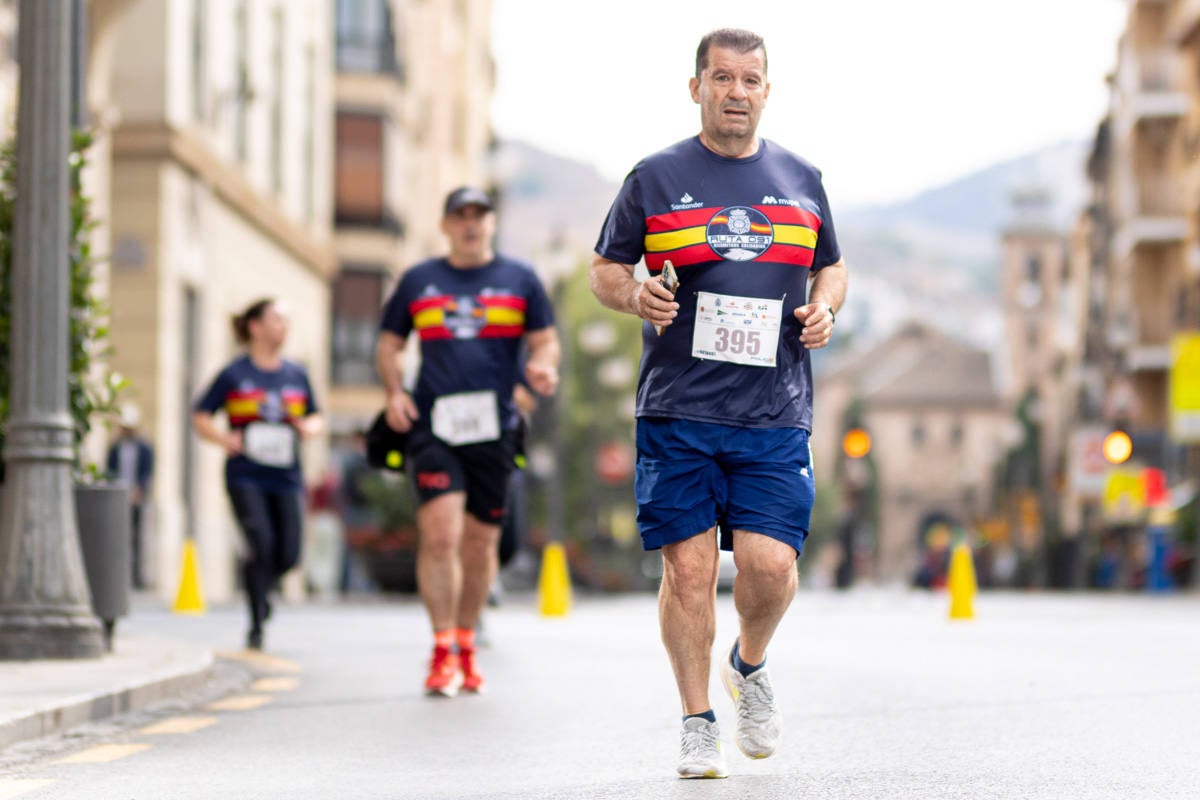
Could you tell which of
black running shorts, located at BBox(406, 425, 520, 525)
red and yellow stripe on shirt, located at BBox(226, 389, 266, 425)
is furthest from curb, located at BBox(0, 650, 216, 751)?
red and yellow stripe on shirt, located at BBox(226, 389, 266, 425)

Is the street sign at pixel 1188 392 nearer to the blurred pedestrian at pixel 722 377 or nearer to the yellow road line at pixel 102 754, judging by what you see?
the yellow road line at pixel 102 754

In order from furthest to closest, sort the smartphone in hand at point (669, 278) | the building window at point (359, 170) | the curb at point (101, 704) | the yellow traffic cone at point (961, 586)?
the building window at point (359, 170)
the yellow traffic cone at point (961, 586)
the curb at point (101, 704)
the smartphone in hand at point (669, 278)

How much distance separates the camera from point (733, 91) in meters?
7.14

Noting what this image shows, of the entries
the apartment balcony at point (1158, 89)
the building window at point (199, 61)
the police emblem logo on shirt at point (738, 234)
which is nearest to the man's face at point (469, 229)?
the police emblem logo on shirt at point (738, 234)

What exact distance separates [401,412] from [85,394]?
8.25 ft

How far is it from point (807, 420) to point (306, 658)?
21.6 feet

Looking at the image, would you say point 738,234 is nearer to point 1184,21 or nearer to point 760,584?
point 760,584

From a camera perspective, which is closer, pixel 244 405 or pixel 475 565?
pixel 475 565

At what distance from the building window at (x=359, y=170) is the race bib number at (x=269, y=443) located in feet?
121

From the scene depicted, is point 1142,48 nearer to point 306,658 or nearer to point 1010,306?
point 306,658

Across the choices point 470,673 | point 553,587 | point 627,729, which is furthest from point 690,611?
point 553,587

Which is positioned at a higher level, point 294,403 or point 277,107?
point 277,107

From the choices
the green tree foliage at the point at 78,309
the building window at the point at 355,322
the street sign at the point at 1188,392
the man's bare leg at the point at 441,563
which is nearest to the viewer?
the man's bare leg at the point at 441,563

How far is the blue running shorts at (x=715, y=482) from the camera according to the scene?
705cm
